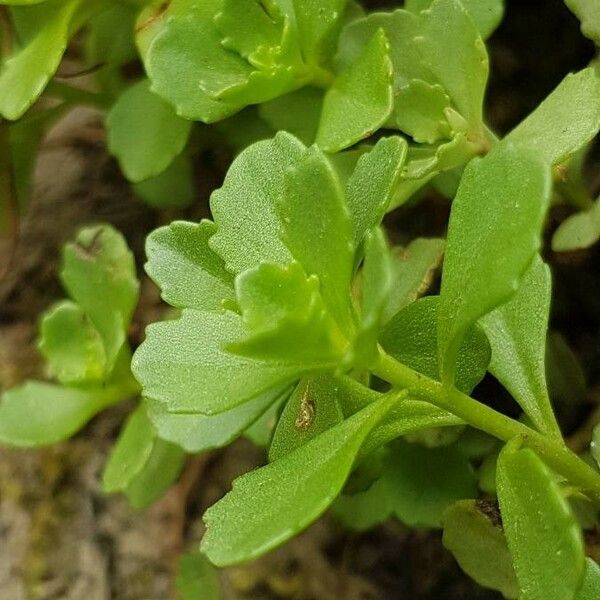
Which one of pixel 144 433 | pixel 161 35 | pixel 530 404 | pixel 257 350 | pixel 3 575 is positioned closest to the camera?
pixel 257 350

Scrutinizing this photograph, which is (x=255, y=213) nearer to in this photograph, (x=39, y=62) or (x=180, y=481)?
(x=39, y=62)

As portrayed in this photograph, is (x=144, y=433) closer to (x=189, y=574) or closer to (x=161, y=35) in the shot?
(x=189, y=574)

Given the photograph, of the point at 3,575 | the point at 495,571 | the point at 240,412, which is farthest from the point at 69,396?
the point at 495,571

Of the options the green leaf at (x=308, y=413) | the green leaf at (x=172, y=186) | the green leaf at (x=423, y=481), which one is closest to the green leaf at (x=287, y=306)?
the green leaf at (x=308, y=413)

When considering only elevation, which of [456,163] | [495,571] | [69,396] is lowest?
[69,396]

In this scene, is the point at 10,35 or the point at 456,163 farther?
the point at 10,35

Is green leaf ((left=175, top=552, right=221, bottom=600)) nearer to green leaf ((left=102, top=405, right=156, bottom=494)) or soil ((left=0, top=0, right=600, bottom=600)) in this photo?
soil ((left=0, top=0, right=600, bottom=600))

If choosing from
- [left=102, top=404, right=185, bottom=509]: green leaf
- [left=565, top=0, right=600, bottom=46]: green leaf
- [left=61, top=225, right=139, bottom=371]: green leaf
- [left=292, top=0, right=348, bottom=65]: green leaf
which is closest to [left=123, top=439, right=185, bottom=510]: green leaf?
[left=102, top=404, right=185, bottom=509]: green leaf
